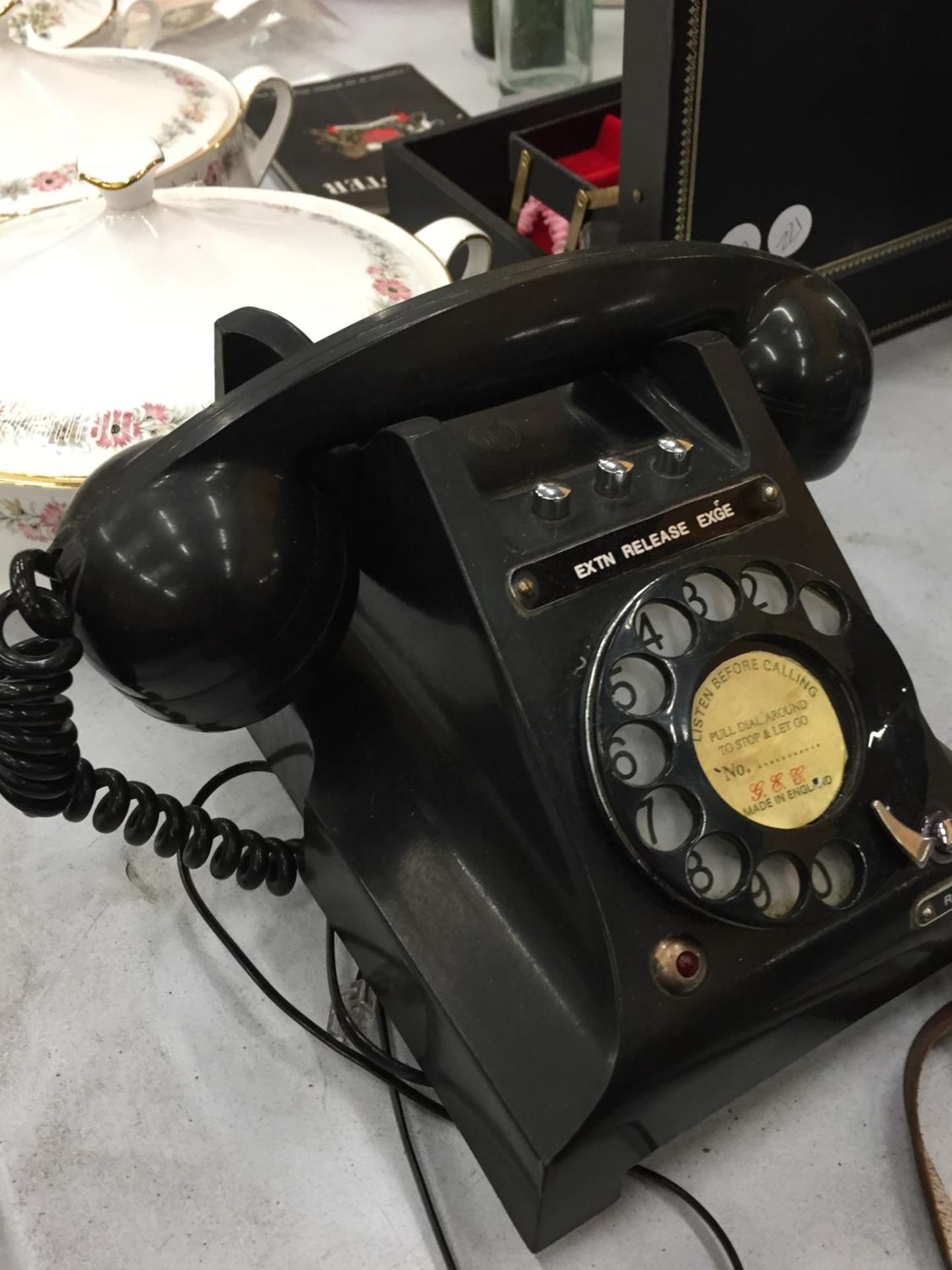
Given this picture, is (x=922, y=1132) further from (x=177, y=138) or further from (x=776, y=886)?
(x=177, y=138)

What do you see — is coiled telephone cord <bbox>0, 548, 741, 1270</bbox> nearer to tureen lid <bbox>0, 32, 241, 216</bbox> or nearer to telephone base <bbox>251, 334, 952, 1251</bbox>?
telephone base <bbox>251, 334, 952, 1251</bbox>

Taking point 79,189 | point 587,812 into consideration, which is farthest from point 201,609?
point 79,189

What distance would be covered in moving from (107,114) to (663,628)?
2.26ft

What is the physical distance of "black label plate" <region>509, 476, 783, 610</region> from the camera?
0.47 meters

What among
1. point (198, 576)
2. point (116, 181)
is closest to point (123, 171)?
point (116, 181)

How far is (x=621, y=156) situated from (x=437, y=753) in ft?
1.66

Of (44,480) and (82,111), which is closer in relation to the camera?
(44,480)

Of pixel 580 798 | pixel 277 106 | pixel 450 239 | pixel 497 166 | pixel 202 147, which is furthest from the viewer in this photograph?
pixel 497 166

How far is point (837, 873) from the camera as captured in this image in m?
0.49

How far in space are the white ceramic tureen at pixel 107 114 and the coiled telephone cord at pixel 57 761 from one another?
459 millimetres

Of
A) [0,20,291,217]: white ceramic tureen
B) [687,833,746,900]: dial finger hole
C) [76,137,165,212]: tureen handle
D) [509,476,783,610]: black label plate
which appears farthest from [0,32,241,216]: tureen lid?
[687,833,746,900]: dial finger hole

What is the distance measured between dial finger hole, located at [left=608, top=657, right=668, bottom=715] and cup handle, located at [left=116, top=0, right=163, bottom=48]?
3.43ft

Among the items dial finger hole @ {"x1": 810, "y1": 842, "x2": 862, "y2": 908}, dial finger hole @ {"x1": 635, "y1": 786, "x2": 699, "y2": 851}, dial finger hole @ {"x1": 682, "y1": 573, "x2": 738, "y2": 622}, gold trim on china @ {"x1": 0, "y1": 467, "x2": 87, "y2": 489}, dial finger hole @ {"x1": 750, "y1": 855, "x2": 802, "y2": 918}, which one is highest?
gold trim on china @ {"x1": 0, "y1": 467, "x2": 87, "y2": 489}

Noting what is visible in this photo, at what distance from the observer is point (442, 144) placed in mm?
1044
